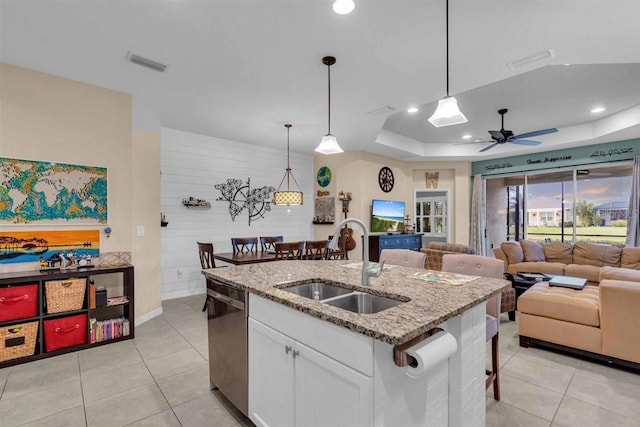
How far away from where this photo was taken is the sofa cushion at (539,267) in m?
5.41

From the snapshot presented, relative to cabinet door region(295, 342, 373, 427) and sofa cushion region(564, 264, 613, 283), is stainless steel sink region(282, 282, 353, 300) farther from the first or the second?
sofa cushion region(564, 264, 613, 283)

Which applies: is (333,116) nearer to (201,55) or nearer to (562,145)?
(201,55)

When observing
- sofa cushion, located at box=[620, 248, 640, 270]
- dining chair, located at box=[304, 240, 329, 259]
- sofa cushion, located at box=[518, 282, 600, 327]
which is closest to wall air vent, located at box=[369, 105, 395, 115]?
dining chair, located at box=[304, 240, 329, 259]

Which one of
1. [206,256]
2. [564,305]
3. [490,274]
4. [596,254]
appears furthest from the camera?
[596,254]

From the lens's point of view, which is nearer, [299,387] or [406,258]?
[299,387]

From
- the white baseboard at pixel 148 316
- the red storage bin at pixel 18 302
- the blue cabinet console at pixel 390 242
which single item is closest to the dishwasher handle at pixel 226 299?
the red storage bin at pixel 18 302

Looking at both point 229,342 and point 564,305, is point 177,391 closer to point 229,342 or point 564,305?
point 229,342

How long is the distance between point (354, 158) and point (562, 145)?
164 inches

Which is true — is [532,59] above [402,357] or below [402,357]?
above

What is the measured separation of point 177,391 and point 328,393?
1632 mm

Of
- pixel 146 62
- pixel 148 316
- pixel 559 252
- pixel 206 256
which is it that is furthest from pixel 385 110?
pixel 559 252

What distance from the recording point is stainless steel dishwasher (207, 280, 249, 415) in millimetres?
1950

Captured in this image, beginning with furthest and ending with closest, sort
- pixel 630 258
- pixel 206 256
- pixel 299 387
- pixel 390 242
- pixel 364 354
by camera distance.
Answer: pixel 390 242 → pixel 630 258 → pixel 206 256 → pixel 299 387 → pixel 364 354

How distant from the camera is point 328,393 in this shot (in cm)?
134
